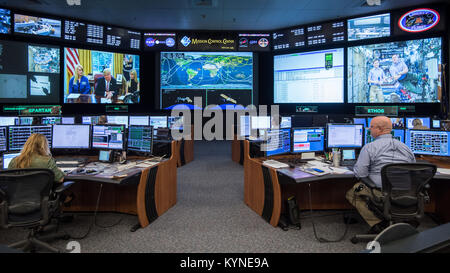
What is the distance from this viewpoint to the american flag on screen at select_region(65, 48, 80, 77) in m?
6.21

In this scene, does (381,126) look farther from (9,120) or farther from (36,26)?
(36,26)

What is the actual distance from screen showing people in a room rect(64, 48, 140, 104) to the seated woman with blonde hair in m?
4.44

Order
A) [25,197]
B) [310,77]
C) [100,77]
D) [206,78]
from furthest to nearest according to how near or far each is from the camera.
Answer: [206,78] < [310,77] < [100,77] < [25,197]

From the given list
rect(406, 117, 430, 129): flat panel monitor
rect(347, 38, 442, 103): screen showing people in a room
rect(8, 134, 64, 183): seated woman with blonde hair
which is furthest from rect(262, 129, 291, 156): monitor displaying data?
rect(347, 38, 442, 103): screen showing people in a room

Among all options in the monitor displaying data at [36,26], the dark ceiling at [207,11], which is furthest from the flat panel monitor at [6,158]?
the monitor displaying data at [36,26]

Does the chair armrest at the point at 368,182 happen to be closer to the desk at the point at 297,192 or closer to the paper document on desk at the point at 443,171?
the desk at the point at 297,192

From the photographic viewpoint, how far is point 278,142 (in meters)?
3.22

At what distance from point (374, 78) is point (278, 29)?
8.70 feet

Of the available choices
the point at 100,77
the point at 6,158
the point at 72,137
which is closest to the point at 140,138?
the point at 72,137

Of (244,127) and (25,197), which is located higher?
(244,127)

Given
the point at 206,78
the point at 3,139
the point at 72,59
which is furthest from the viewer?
the point at 206,78

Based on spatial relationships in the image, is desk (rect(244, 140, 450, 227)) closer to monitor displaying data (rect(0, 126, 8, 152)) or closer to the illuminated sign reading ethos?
monitor displaying data (rect(0, 126, 8, 152))

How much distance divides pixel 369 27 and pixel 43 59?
23.5 ft

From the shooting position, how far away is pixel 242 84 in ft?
24.7
